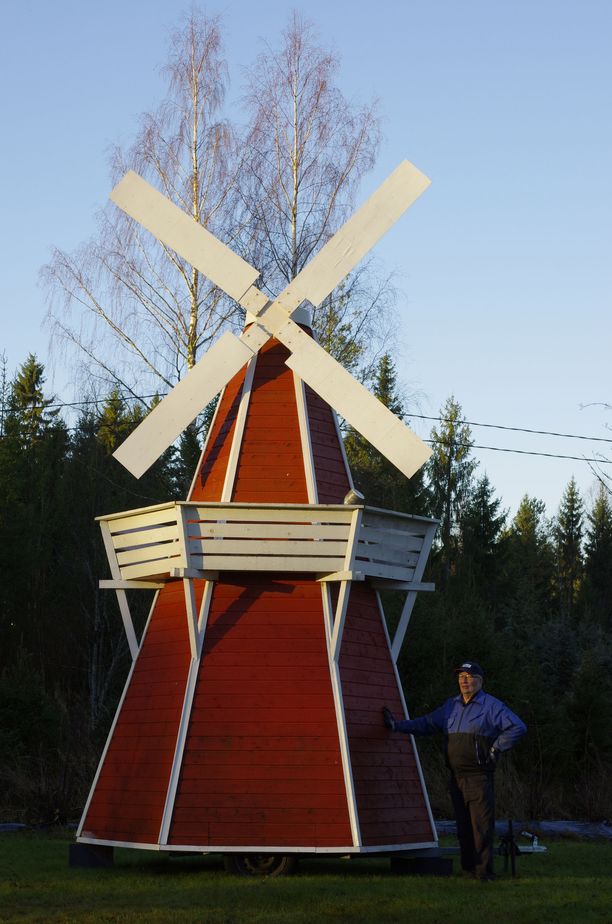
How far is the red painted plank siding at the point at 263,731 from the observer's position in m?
10.1

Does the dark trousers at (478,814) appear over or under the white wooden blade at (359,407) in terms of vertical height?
under

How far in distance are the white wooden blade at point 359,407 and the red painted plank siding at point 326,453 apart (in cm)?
34

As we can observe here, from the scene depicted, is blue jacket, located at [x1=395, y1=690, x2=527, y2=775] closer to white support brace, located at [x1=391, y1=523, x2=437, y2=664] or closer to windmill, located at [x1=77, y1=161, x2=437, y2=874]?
windmill, located at [x1=77, y1=161, x2=437, y2=874]

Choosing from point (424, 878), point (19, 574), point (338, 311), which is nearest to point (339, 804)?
point (424, 878)

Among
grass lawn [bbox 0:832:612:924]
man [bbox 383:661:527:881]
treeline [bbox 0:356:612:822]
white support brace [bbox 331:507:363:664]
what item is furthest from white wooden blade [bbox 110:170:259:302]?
treeline [bbox 0:356:612:822]

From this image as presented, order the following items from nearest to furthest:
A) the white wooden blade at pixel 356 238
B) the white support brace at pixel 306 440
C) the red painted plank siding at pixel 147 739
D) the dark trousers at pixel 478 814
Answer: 1. the dark trousers at pixel 478 814
2. the red painted plank siding at pixel 147 739
3. the white support brace at pixel 306 440
4. the white wooden blade at pixel 356 238

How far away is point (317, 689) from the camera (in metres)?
10.6

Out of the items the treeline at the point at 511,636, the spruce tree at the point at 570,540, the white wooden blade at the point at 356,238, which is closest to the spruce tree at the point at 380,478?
the treeline at the point at 511,636

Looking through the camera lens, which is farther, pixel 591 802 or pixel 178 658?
pixel 591 802

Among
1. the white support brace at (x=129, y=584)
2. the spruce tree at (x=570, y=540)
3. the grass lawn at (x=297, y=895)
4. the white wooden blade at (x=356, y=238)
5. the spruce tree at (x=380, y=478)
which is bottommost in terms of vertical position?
the grass lawn at (x=297, y=895)

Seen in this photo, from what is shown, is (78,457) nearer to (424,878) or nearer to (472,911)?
(424,878)

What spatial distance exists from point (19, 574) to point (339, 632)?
54.8 feet

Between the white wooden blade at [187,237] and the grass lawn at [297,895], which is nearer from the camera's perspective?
the grass lawn at [297,895]

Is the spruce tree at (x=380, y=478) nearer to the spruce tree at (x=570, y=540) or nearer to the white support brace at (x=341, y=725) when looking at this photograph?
the white support brace at (x=341, y=725)
